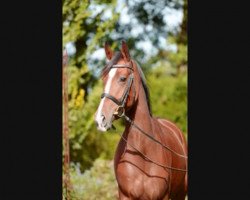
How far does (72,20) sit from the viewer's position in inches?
402

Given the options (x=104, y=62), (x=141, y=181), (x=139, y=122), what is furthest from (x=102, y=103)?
(x=104, y=62)

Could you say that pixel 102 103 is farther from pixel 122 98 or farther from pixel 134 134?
pixel 134 134

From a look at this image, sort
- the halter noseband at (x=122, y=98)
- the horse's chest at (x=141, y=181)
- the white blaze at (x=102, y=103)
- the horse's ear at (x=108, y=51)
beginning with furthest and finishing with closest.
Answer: the horse's ear at (x=108, y=51)
the horse's chest at (x=141, y=181)
the halter noseband at (x=122, y=98)
the white blaze at (x=102, y=103)

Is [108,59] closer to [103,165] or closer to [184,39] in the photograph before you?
[184,39]

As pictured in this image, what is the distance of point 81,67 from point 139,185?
4.53m

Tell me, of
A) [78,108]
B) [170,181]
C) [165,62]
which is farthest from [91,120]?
[170,181]

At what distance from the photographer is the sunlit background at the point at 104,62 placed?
29.9ft

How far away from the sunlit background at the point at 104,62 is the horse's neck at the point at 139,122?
2.02 metres

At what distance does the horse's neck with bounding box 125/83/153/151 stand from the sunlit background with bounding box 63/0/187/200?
2016mm

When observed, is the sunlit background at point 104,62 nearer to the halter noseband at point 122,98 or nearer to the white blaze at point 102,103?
the halter noseband at point 122,98

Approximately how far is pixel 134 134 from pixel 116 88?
0.60 meters

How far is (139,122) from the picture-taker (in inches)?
263

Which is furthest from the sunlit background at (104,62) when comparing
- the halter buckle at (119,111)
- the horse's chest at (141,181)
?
the halter buckle at (119,111)

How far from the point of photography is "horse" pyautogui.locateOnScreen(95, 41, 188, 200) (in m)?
6.39
